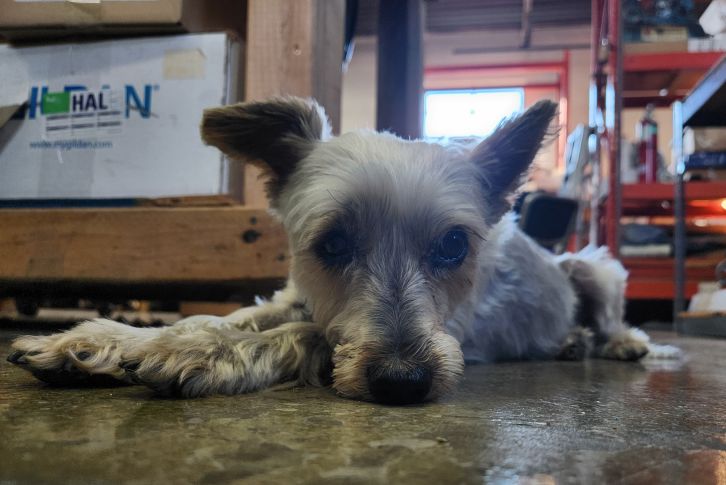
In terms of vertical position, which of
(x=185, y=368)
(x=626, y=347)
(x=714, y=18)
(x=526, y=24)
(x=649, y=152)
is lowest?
(x=626, y=347)

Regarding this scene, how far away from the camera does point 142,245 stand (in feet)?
9.65

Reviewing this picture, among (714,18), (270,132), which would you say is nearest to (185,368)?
(270,132)

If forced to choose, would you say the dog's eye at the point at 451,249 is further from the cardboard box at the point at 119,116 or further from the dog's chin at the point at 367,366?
the cardboard box at the point at 119,116

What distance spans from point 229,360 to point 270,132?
2.65 feet

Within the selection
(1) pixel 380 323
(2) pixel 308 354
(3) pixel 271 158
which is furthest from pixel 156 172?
(1) pixel 380 323

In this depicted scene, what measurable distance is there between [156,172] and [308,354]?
4.97 ft

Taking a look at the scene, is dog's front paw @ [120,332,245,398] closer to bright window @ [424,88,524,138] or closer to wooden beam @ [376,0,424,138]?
wooden beam @ [376,0,424,138]

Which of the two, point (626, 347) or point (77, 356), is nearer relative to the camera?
point (77, 356)

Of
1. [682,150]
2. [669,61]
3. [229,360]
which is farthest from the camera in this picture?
[669,61]

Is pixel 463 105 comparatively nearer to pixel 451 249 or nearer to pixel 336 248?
pixel 451 249

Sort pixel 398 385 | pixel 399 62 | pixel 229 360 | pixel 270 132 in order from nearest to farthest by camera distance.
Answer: pixel 398 385 → pixel 229 360 → pixel 270 132 → pixel 399 62

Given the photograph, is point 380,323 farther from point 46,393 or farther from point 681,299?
point 681,299

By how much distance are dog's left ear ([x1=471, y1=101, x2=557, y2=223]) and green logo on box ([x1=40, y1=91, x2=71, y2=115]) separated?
6.30 ft

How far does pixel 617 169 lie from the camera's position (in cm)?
548
